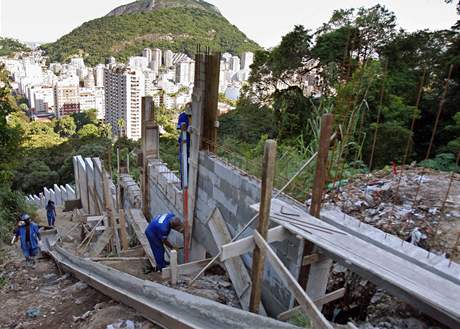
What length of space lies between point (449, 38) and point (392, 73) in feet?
7.35

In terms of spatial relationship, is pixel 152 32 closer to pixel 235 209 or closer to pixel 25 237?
pixel 25 237

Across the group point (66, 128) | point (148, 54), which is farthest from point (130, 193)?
point (148, 54)

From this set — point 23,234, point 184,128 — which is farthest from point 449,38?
point 23,234

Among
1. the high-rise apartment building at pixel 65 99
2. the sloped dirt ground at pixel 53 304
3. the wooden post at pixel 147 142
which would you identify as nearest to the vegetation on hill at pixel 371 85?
the wooden post at pixel 147 142

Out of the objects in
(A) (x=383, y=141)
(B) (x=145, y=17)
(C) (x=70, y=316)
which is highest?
(B) (x=145, y=17)

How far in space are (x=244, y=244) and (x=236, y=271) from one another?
5.73 feet

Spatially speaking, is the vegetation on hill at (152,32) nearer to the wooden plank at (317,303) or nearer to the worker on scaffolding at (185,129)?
the worker on scaffolding at (185,129)

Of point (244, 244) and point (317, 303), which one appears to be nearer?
point (244, 244)

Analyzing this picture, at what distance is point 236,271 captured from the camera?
4.89 meters

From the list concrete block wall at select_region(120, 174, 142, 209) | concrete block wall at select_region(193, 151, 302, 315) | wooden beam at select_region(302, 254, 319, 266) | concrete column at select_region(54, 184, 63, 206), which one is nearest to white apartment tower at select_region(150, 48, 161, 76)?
concrete column at select_region(54, 184, 63, 206)

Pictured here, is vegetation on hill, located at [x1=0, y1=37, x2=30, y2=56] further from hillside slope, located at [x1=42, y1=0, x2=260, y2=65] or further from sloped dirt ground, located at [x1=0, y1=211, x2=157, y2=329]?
hillside slope, located at [x1=42, y1=0, x2=260, y2=65]

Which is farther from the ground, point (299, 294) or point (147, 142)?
point (299, 294)

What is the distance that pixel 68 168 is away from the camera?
87.5 ft

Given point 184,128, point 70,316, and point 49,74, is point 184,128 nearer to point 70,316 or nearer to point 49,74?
point 70,316
